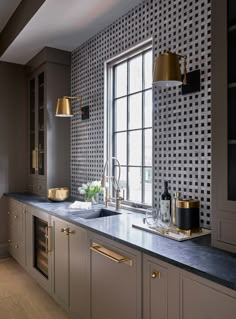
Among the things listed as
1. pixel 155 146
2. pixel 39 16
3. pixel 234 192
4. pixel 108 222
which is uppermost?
pixel 39 16

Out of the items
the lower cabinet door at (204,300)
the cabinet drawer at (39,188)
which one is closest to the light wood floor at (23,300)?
the cabinet drawer at (39,188)

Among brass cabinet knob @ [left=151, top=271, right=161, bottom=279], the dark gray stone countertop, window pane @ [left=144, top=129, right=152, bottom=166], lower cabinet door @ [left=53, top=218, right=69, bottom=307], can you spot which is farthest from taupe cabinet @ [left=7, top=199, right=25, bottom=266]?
brass cabinet knob @ [left=151, top=271, right=161, bottom=279]

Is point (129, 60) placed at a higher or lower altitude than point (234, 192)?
higher

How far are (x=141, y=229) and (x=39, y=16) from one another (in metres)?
2.08

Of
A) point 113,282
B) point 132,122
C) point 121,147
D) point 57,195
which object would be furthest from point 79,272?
point 132,122

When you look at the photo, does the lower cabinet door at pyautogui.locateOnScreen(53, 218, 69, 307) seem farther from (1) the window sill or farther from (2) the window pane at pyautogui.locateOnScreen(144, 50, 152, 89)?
A: (2) the window pane at pyautogui.locateOnScreen(144, 50, 152, 89)

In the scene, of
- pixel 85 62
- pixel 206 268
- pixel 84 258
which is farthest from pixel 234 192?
pixel 85 62

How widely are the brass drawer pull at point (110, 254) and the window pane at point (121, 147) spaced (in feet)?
3.70

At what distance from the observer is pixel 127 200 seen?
278 cm

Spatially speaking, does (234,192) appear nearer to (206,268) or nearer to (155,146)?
(206,268)

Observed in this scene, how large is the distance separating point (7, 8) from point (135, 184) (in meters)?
2.37

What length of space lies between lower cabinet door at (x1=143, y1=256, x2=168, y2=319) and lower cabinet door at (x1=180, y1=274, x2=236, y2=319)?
10 centimetres

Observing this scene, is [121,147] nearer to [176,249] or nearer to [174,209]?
[174,209]

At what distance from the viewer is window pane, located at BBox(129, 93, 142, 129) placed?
2.73m
